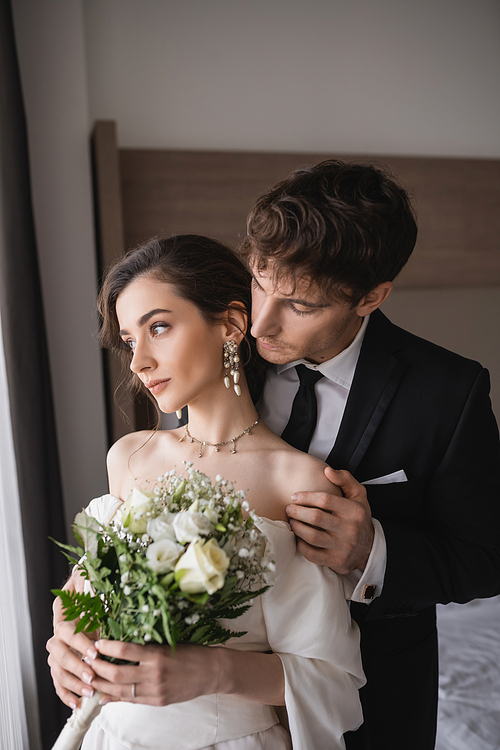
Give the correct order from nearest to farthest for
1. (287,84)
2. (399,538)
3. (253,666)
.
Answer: (253,666)
(399,538)
(287,84)

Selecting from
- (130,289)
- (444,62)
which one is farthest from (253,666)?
(444,62)

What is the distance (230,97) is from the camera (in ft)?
9.87

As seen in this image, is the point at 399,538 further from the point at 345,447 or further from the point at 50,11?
the point at 50,11

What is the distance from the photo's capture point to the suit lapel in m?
1.37

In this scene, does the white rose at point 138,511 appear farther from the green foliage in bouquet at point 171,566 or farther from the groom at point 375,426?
the groom at point 375,426

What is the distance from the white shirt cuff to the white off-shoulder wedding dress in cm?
6

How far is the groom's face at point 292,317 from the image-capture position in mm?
1241

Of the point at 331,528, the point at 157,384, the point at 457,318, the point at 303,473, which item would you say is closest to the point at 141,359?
the point at 157,384

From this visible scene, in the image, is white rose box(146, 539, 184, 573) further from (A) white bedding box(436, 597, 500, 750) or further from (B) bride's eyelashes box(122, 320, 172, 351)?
(A) white bedding box(436, 597, 500, 750)

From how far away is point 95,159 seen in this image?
2.68 meters

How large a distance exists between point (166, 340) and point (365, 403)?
50 centimetres

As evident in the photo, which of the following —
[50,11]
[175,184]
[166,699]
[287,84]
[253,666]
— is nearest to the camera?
[166,699]

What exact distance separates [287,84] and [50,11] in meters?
1.21

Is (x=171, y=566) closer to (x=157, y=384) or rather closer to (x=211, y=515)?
(x=211, y=515)
